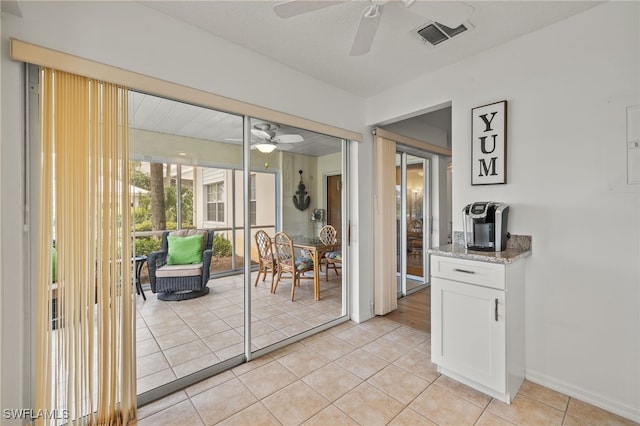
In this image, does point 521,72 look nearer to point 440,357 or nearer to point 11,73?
point 440,357

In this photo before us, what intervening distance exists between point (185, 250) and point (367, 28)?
2.59 m

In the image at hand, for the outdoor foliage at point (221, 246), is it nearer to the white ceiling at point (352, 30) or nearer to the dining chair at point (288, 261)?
the dining chair at point (288, 261)

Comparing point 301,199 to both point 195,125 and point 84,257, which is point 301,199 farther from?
point 84,257

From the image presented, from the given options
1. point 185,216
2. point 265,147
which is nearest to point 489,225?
point 265,147

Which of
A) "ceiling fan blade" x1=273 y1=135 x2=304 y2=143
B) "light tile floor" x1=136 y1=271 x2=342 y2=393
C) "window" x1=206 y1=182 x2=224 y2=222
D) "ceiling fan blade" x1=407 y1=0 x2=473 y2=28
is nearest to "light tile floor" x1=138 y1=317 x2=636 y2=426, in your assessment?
"light tile floor" x1=136 y1=271 x2=342 y2=393

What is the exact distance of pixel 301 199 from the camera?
310cm

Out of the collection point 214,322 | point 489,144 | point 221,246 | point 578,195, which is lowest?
point 214,322

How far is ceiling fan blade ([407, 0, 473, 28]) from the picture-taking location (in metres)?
1.43

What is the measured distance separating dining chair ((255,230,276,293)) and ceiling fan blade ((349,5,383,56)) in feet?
5.84

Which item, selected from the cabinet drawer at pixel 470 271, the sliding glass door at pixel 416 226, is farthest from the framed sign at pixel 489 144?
the sliding glass door at pixel 416 226

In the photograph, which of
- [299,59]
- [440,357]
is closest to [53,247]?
[299,59]

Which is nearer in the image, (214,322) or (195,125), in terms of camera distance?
(195,125)

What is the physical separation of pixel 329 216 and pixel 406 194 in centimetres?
141

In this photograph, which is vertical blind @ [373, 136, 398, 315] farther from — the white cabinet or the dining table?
the white cabinet
